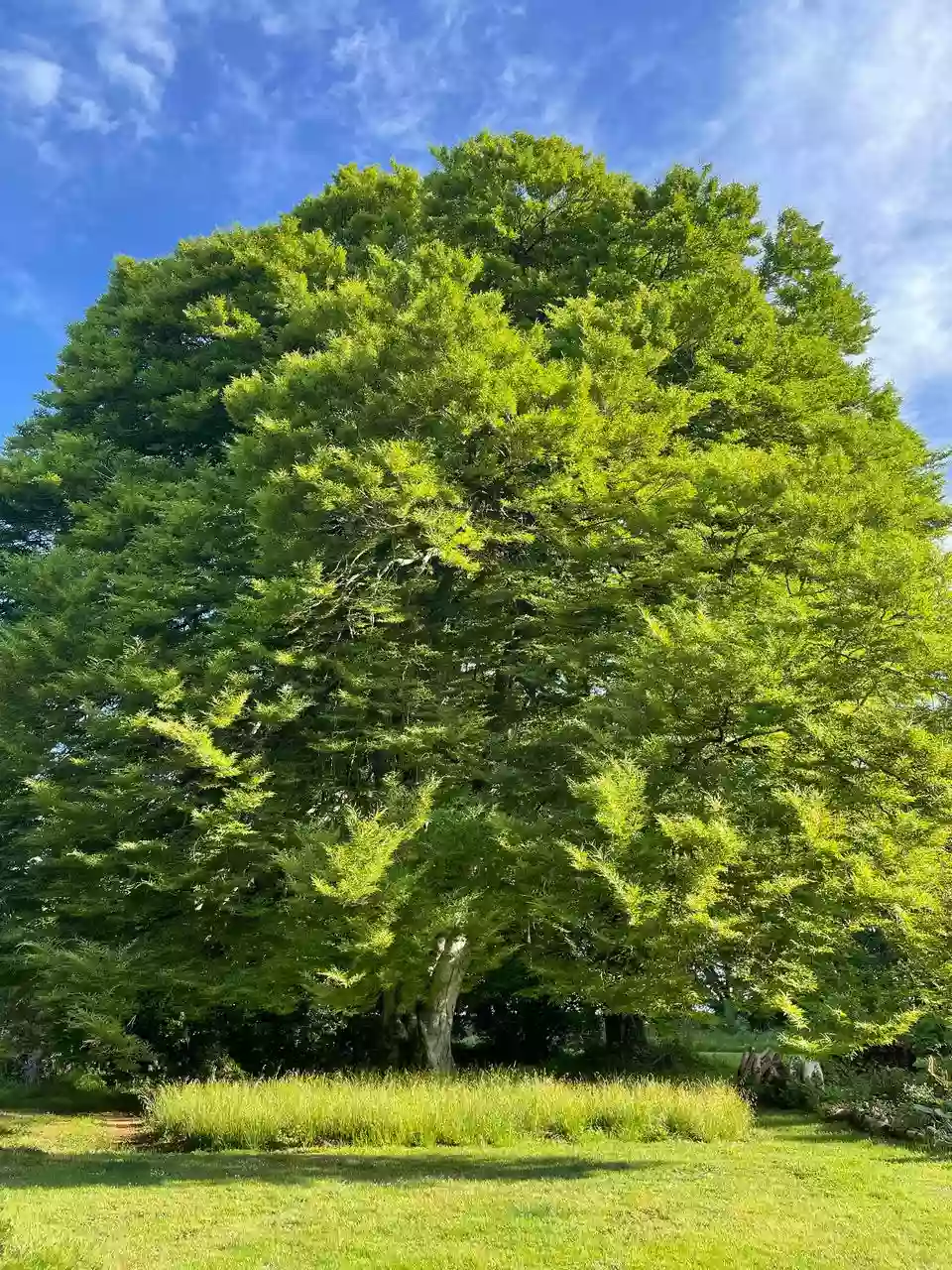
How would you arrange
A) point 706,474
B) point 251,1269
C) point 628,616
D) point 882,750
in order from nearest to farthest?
point 251,1269, point 882,750, point 628,616, point 706,474

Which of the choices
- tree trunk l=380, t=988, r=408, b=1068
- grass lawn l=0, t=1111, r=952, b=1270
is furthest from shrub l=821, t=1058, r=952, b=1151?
tree trunk l=380, t=988, r=408, b=1068

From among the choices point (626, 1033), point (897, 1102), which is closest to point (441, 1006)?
point (626, 1033)

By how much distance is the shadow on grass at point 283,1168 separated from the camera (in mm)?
7785

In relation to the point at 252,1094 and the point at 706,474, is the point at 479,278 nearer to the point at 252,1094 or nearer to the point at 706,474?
the point at 706,474

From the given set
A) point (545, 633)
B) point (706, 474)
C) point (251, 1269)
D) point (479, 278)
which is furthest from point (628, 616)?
point (479, 278)

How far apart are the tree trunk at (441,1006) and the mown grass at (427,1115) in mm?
2348

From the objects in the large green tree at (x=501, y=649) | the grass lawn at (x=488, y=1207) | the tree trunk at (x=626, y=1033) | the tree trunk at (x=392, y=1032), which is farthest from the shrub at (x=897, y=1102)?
the tree trunk at (x=392, y=1032)

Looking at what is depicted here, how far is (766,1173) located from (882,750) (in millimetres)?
4909

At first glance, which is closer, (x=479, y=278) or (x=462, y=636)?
(x=462, y=636)

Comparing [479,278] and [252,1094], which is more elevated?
[479,278]

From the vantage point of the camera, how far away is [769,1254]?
18.7 feet

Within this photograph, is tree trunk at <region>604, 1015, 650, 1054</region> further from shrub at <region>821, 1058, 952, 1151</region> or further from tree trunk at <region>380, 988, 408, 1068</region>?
tree trunk at <region>380, 988, 408, 1068</region>

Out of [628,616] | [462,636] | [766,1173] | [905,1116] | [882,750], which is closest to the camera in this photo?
[766,1173]

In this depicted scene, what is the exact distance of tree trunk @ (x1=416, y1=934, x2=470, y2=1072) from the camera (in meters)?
13.4
